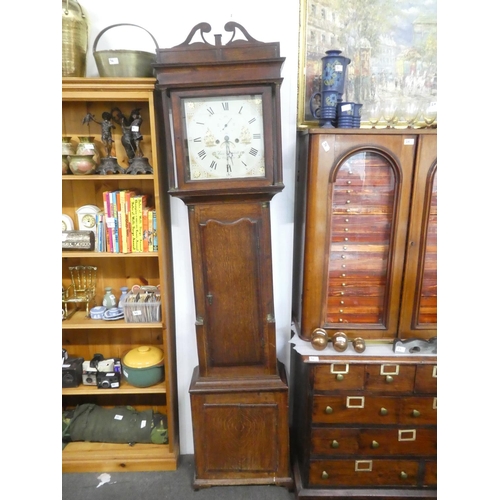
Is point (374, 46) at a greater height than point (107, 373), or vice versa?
point (374, 46)

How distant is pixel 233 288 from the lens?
66.2 inches

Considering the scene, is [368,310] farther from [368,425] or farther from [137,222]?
[137,222]

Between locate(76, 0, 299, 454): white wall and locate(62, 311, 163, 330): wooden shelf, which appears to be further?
locate(62, 311, 163, 330): wooden shelf

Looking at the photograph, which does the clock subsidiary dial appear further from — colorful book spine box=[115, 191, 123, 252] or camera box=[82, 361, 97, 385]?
camera box=[82, 361, 97, 385]

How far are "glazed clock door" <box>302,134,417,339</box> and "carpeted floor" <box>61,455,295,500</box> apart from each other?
85 cm

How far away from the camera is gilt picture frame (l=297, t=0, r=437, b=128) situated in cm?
167

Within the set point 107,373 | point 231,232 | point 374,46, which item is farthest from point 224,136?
point 107,373

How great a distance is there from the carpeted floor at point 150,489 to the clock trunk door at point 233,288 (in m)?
0.61

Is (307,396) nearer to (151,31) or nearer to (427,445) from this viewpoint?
(427,445)

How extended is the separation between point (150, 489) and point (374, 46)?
2398 millimetres

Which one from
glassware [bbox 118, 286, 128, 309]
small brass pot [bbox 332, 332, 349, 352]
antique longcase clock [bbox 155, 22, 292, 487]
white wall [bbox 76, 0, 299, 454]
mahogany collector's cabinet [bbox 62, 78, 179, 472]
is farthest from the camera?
glassware [bbox 118, 286, 128, 309]

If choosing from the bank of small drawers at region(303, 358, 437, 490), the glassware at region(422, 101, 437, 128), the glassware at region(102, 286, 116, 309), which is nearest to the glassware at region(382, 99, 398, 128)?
the glassware at region(422, 101, 437, 128)

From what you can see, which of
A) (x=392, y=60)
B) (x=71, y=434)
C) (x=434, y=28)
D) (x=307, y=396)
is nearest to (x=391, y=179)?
(x=392, y=60)
